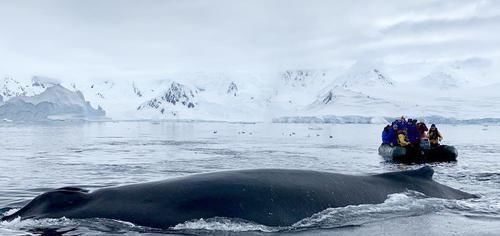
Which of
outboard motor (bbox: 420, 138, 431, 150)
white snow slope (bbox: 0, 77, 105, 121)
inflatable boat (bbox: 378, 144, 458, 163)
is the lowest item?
inflatable boat (bbox: 378, 144, 458, 163)

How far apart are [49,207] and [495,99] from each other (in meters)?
183

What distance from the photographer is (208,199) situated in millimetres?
6961

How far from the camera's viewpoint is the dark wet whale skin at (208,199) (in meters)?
6.80

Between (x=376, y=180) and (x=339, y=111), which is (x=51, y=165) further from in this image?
(x=339, y=111)

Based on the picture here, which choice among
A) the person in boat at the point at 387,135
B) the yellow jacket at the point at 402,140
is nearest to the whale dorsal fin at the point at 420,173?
the yellow jacket at the point at 402,140

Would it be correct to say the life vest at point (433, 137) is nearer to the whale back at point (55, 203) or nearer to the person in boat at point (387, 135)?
the person in boat at point (387, 135)

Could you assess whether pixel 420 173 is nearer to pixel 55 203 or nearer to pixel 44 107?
pixel 55 203

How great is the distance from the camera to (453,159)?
24094 mm

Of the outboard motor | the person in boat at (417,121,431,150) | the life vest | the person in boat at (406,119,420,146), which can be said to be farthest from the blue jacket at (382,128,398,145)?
the outboard motor

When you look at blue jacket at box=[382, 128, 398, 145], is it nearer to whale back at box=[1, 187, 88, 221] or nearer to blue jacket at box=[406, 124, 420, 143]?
blue jacket at box=[406, 124, 420, 143]

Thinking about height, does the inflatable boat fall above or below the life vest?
below

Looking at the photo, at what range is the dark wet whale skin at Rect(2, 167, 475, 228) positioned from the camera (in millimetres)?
6797

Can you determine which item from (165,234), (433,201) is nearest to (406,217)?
(433,201)

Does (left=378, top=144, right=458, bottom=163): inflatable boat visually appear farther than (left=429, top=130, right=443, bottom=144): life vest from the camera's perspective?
No
